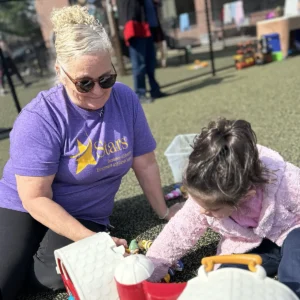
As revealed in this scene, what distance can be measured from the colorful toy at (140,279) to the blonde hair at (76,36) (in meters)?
0.68

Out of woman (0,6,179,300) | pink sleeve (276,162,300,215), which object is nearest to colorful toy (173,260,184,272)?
woman (0,6,179,300)

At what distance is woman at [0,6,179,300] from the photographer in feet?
4.99

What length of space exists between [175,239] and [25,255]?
651 mm

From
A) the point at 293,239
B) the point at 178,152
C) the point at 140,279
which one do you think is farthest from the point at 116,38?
the point at 140,279

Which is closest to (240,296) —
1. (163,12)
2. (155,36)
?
(155,36)

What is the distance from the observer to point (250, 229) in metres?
Answer: 1.45

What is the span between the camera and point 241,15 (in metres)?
8.52

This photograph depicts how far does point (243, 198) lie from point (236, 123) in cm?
24

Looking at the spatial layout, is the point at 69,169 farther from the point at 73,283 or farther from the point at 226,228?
the point at 226,228

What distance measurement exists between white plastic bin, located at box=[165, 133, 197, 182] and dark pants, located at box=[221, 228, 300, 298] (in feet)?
2.65

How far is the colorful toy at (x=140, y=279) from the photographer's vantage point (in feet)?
3.10

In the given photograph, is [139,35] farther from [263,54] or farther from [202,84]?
[263,54]

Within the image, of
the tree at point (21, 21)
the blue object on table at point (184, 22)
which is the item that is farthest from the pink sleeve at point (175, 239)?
the blue object on table at point (184, 22)

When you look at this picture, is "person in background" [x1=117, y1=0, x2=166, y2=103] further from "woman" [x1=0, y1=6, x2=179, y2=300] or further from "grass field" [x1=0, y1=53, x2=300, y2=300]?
"woman" [x1=0, y1=6, x2=179, y2=300]
